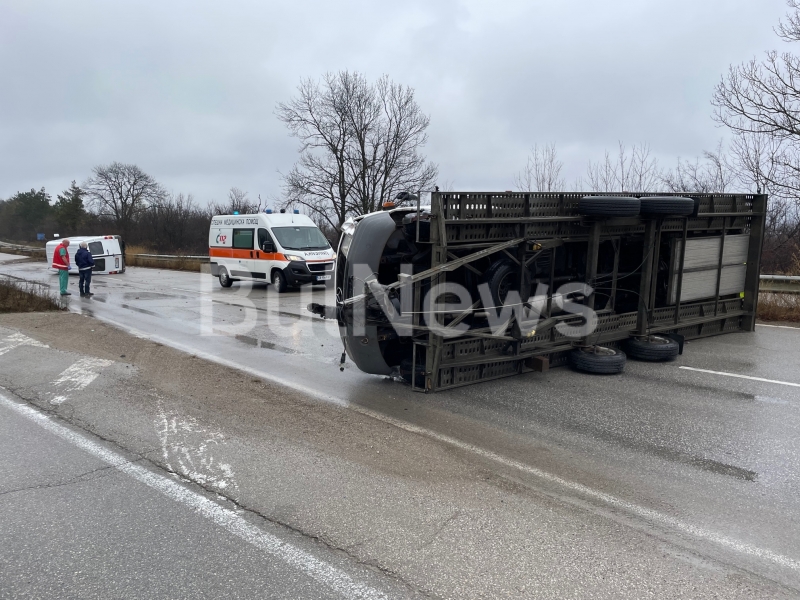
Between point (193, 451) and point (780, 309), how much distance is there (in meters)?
11.7

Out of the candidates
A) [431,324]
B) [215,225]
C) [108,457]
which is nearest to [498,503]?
[431,324]

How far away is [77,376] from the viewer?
23.5 feet

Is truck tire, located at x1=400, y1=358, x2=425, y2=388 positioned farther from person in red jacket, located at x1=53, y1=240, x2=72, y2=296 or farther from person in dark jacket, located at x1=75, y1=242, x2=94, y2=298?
person in red jacket, located at x1=53, y1=240, x2=72, y2=296

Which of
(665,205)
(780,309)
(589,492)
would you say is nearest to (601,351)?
(665,205)

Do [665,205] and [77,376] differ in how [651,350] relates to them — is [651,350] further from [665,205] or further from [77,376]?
[77,376]

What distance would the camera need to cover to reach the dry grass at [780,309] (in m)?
11.4

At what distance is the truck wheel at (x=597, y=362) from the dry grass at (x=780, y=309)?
618 centimetres

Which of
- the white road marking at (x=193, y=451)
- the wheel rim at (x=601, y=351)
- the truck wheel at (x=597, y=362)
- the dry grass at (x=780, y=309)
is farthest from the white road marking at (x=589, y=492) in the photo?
the dry grass at (x=780, y=309)

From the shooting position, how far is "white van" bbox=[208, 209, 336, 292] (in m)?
17.7

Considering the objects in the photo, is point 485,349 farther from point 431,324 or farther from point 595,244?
point 595,244

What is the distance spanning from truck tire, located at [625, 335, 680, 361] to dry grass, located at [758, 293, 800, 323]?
16.4ft

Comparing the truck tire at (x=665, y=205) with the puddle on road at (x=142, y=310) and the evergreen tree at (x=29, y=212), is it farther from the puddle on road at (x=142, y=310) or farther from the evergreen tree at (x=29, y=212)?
the evergreen tree at (x=29, y=212)

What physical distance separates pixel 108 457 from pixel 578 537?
365cm

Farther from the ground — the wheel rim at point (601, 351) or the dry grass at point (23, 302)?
the wheel rim at point (601, 351)
